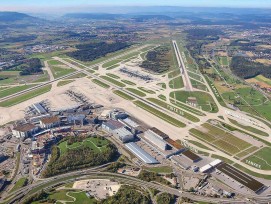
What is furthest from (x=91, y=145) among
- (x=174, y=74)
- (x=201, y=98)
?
(x=174, y=74)

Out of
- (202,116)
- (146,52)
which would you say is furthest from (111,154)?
(146,52)

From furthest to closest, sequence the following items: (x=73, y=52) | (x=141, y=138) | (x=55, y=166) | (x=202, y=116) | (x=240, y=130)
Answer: (x=73, y=52), (x=202, y=116), (x=240, y=130), (x=141, y=138), (x=55, y=166)

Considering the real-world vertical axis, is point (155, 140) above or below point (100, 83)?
above

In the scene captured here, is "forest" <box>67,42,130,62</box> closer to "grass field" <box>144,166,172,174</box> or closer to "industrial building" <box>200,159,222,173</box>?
"grass field" <box>144,166,172,174</box>

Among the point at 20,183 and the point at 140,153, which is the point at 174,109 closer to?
the point at 140,153

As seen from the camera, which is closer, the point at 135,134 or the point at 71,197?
the point at 71,197

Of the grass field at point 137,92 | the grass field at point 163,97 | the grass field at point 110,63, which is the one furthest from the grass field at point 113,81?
the grass field at point 110,63

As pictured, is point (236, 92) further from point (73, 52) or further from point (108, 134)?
point (73, 52)
